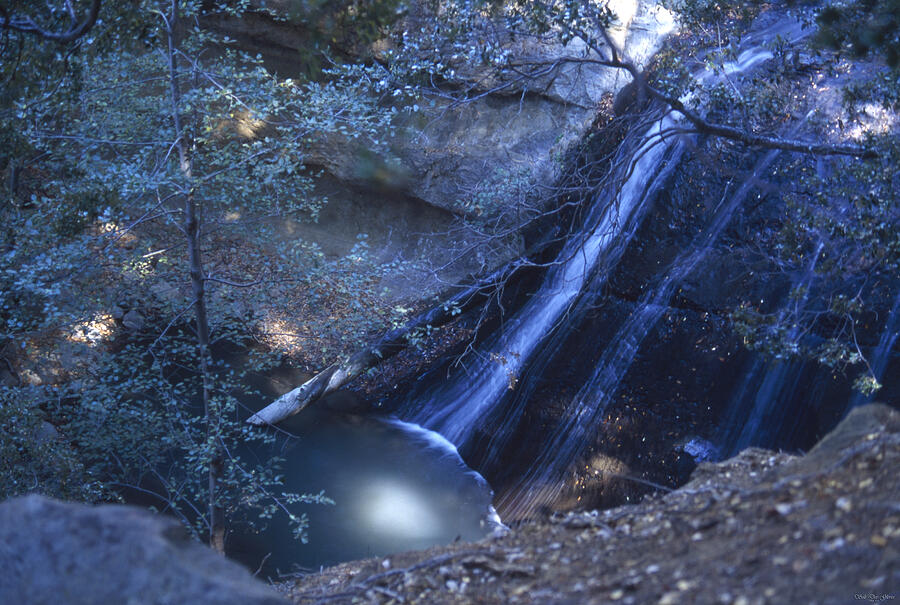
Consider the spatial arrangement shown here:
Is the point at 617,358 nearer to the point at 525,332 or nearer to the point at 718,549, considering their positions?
the point at 525,332

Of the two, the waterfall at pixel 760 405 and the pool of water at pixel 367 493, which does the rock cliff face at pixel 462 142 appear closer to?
the pool of water at pixel 367 493

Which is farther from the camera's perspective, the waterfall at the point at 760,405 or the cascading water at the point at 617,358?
the cascading water at the point at 617,358

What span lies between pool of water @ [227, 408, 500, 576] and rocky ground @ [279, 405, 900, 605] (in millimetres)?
3796

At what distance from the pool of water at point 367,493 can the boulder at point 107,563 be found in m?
4.50

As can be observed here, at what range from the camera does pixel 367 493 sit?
865 centimetres

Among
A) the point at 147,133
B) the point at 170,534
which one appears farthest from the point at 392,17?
the point at 170,534

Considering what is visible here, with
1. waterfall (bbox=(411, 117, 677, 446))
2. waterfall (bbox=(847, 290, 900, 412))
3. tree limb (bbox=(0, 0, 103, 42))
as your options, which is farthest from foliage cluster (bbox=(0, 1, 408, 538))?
waterfall (bbox=(847, 290, 900, 412))

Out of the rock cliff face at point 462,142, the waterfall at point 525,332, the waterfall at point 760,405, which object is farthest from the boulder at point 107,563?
the rock cliff face at point 462,142

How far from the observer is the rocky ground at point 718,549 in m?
2.35

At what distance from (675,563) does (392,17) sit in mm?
3856

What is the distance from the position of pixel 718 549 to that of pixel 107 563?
2.40 metres

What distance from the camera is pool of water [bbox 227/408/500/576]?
7.60 metres

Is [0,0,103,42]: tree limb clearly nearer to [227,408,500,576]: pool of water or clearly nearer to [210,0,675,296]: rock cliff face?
[227,408,500,576]: pool of water

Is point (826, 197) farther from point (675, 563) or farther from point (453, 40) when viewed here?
point (675, 563)
